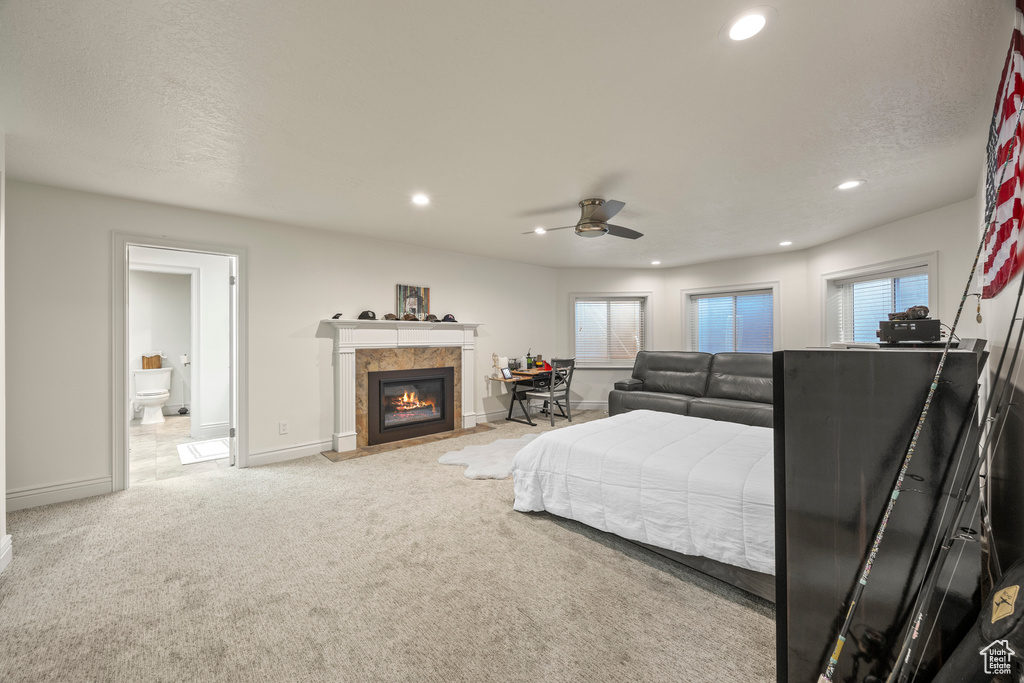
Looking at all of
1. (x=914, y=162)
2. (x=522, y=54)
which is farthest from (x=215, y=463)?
(x=914, y=162)

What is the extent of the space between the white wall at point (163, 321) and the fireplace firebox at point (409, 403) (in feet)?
13.9

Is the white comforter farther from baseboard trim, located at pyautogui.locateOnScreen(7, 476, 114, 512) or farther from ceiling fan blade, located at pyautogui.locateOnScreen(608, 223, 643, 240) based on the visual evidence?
baseboard trim, located at pyautogui.locateOnScreen(7, 476, 114, 512)

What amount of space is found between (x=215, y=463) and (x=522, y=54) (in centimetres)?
466

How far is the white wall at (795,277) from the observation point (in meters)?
3.70

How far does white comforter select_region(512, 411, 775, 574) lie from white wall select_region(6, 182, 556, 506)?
279 centimetres

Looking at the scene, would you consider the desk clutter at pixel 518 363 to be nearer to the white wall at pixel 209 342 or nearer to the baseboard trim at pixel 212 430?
the white wall at pixel 209 342

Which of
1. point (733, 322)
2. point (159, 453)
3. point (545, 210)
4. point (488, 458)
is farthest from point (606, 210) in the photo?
point (159, 453)

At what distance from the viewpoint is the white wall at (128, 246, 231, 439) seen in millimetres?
5309

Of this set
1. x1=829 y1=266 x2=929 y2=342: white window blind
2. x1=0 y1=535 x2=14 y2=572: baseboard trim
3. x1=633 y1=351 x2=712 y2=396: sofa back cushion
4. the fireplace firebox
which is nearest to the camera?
x1=0 y1=535 x2=14 y2=572: baseboard trim

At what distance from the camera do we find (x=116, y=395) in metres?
3.46

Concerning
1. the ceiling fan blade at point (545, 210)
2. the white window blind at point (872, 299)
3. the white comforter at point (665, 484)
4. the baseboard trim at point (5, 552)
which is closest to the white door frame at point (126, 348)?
the baseboard trim at point (5, 552)

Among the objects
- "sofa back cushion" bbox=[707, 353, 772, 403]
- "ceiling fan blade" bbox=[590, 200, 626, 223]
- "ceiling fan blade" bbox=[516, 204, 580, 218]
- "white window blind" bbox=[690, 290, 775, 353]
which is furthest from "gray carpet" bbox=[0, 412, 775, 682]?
"white window blind" bbox=[690, 290, 775, 353]

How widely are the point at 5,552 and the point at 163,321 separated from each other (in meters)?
5.37

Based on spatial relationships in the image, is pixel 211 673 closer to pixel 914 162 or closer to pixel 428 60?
pixel 428 60
